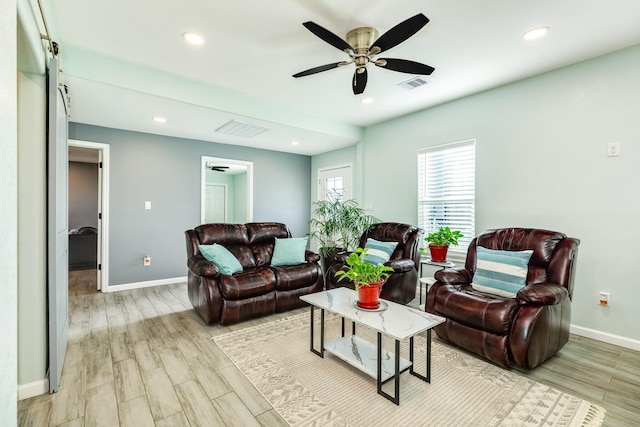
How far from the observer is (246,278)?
317 cm

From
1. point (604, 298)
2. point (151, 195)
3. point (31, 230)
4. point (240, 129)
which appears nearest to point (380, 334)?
point (31, 230)

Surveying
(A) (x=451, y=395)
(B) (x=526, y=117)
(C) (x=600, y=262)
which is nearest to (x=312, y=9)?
(B) (x=526, y=117)

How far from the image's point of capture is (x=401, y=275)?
3.55 metres

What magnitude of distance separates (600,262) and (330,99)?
3.29m

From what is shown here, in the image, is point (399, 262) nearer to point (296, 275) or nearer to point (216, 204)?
point (296, 275)

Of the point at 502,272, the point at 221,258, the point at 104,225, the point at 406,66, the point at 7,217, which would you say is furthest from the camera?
the point at 104,225

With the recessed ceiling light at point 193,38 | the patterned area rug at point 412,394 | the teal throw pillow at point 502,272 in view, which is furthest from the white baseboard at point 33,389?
the teal throw pillow at point 502,272

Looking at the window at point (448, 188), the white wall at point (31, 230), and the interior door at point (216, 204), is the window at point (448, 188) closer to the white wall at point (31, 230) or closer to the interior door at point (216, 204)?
the white wall at point (31, 230)

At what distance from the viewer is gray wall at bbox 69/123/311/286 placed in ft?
14.5

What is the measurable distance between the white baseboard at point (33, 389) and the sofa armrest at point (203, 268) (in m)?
1.33

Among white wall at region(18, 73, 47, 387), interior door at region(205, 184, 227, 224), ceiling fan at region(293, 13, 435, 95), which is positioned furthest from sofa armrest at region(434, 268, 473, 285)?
interior door at region(205, 184, 227, 224)

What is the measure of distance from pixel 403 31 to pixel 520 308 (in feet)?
6.92

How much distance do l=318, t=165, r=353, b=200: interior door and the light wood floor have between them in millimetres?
3112

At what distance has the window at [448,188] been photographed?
381 centimetres
